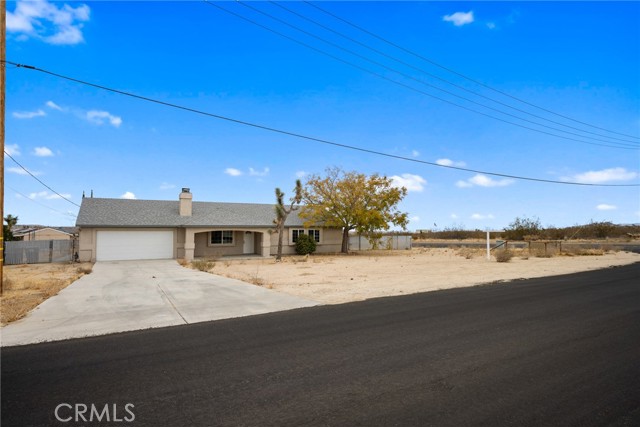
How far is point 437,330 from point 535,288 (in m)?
7.83

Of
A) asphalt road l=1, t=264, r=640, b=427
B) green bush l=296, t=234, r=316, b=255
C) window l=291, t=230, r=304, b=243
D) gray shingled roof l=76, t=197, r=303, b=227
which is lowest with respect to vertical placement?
asphalt road l=1, t=264, r=640, b=427

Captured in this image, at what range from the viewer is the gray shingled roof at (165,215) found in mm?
28062

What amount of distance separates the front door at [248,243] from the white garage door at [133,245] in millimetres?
6787

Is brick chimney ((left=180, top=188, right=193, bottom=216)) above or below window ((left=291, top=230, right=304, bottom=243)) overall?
above

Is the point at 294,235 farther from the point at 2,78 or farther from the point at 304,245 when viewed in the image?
the point at 2,78

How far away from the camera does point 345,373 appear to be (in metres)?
5.15

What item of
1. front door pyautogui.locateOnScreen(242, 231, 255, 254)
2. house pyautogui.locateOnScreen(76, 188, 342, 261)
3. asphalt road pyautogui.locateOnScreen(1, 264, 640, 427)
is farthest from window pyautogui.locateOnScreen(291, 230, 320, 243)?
asphalt road pyautogui.locateOnScreen(1, 264, 640, 427)

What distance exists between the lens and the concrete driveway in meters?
7.80

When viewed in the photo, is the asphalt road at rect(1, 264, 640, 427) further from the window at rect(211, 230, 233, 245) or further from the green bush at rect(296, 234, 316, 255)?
the green bush at rect(296, 234, 316, 255)

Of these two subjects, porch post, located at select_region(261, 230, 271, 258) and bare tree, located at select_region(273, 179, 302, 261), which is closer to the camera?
bare tree, located at select_region(273, 179, 302, 261)

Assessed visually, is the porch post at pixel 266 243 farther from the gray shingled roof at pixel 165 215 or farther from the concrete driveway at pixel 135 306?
the concrete driveway at pixel 135 306

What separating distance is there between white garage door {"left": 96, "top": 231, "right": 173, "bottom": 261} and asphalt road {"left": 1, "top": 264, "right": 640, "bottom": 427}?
22.9m

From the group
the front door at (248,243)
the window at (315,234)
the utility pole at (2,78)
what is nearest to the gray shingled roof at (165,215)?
the window at (315,234)

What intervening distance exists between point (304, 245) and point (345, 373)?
97.1 ft
